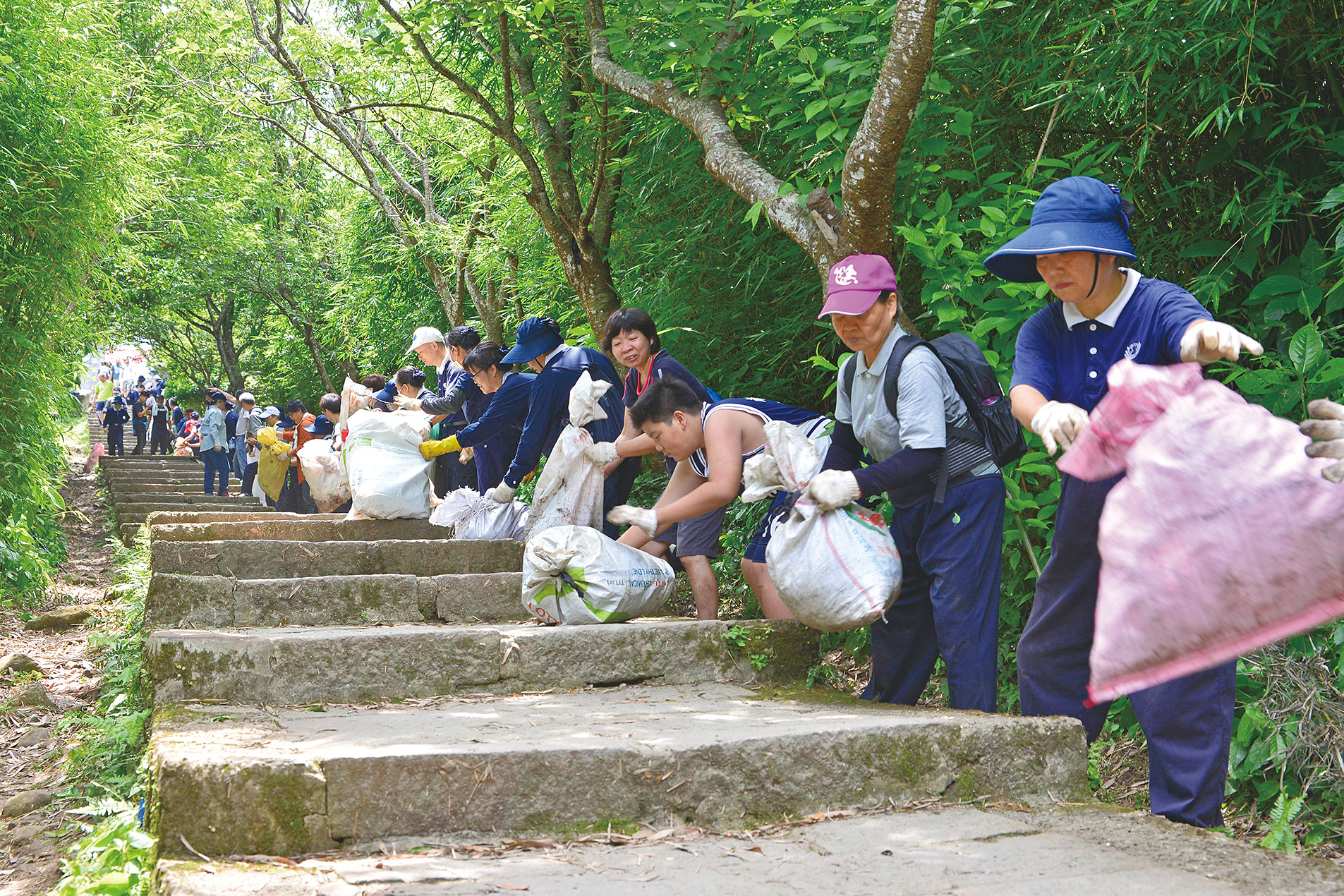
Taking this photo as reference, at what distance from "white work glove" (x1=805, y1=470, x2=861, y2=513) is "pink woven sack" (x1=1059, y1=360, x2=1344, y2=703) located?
1.00 meters

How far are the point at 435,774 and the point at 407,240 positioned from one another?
33.3ft

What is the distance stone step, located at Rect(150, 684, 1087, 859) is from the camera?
2.17 meters

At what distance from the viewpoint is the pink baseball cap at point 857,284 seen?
3.11 meters

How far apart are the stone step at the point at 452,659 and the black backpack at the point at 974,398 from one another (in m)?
1.02

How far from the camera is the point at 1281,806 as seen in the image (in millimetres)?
2482

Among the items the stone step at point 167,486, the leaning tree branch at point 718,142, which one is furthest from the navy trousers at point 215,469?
the leaning tree branch at point 718,142

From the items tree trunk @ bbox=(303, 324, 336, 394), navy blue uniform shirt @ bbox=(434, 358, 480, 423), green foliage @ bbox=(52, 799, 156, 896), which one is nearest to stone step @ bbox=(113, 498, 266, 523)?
navy blue uniform shirt @ bbox=(434, 358, 480, 423)

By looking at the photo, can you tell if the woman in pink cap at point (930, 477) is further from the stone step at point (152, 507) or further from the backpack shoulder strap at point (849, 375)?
the stone step at point (152, 507)

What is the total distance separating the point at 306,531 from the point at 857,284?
380cm

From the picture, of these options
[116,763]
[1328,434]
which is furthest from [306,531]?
[1328,434]

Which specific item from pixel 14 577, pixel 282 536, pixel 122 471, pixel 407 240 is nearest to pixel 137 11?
pixel 122 471

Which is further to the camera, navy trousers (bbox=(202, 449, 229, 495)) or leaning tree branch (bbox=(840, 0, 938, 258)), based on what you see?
navy trousers (bbox=(202, 449, 229, 495))

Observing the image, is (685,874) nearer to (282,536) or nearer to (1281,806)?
(1281,806)

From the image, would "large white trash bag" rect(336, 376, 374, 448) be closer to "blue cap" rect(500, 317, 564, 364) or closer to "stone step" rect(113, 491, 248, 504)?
"blue cap" rect(500, 317, 564, 364)
